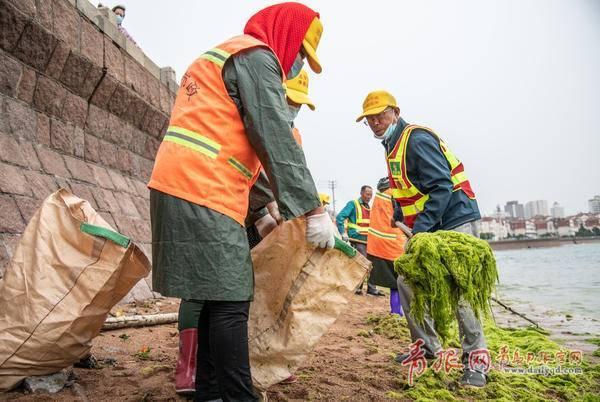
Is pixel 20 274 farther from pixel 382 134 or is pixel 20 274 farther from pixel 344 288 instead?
pixel 382 134

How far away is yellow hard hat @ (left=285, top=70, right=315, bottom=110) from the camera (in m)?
2.47

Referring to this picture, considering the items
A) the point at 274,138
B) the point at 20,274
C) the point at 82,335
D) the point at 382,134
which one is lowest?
the point at 82,335

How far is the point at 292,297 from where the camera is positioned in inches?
82.0

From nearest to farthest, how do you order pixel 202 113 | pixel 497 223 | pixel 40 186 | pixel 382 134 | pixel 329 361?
pixel 202 113
pixel 329 361
pixel 382 134
pixel 40 186
pixel 497 223

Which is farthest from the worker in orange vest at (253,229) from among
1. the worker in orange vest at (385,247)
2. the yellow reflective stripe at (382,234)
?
the yellow reflective stripe at (382,234)

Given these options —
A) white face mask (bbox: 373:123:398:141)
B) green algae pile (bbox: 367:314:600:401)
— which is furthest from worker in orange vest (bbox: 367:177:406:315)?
white face mask (bbox: 373:123:398:141)

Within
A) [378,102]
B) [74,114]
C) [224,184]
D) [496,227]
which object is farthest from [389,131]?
[496,227]

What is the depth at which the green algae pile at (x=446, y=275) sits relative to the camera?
2.57 m

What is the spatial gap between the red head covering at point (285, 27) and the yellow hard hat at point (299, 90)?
0.26 meters

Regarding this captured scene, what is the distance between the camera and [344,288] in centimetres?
215

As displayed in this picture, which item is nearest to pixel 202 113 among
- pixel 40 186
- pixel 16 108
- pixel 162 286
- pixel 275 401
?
pixel 162 286

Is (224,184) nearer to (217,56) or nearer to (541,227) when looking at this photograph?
(217,56)

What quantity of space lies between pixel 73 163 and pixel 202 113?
3.50 m

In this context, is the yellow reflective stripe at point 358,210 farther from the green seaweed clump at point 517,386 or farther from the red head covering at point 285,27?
the red head covering at point 285,27
